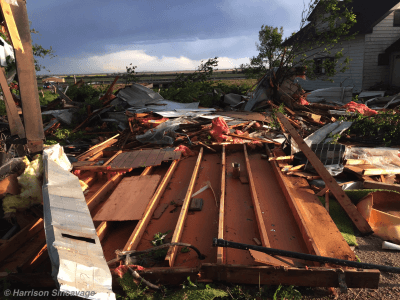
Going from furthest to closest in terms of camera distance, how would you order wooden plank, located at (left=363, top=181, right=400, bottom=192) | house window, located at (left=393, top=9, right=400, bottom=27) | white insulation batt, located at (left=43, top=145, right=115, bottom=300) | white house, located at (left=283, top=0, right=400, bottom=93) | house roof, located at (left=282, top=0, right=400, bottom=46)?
house window, located at (left=393, top=9, right=400, bottom=27)
white house, located at (left=283, top=0, right=400, bottom=93)
house roof, located at (left=282, top=0, right=400, bottom=46)
wooden plank, located at (left=363, top=181, right=400, bottom=192)
white insulation batt, located at (left=43, top=145, right=115, bottom=300)

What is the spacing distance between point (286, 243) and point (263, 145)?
4089mm

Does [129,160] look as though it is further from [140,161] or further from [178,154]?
[178,154]

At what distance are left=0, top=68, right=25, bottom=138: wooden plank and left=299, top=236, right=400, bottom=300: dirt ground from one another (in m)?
5.34

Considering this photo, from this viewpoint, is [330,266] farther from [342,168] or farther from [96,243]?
[342,168]

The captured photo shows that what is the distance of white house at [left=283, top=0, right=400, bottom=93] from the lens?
17547 mm

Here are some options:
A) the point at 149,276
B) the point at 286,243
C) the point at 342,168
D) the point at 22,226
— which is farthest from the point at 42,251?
the point at 342,168

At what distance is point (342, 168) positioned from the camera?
5.51 metres

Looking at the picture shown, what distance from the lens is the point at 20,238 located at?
11.6 ft

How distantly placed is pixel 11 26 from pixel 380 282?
19.5 ft

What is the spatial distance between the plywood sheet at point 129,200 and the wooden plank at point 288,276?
1394mm

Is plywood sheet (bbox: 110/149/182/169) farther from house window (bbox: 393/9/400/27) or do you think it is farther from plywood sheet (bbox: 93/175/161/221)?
house window (bbox: 393/9/400/27)

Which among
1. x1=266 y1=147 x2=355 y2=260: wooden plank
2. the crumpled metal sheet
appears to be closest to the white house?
the crumpled metal sheet

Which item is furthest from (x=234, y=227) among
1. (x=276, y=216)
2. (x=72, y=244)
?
(x=72, y=244)

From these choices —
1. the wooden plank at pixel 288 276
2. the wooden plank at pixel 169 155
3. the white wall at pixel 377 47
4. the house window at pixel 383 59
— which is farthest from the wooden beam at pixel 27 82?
the house window at pixel 383 59
